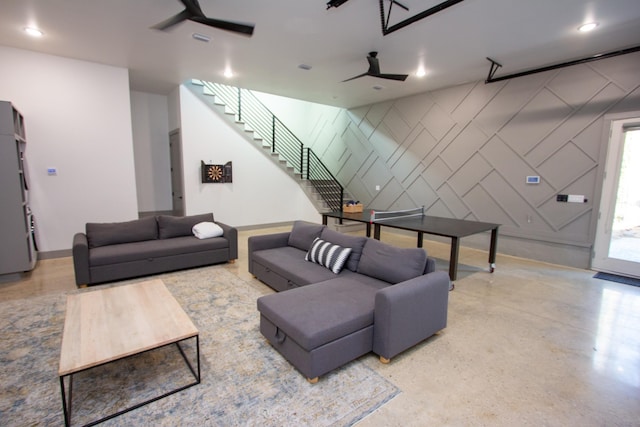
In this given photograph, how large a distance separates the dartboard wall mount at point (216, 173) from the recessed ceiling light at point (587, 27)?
21.4 feet

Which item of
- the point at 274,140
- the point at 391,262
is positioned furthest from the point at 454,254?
the point at 274,140

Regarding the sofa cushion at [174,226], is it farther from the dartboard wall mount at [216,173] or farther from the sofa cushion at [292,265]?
the dartboard wall mount at [216,173]

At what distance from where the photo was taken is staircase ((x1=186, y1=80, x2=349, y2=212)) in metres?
7.08

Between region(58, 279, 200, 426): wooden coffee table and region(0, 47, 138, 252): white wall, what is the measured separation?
133 inches

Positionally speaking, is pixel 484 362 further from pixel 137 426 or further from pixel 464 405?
pixel 137 426

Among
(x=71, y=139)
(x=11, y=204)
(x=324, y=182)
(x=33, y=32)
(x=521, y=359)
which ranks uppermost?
(x=33, y=32)

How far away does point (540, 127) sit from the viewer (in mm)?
5102

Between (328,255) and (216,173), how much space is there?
Answer: 458 centimetres

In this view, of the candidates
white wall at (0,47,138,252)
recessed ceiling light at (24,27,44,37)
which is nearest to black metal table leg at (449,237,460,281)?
white wall at (0,47,138,252)

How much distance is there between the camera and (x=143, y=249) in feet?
13.8

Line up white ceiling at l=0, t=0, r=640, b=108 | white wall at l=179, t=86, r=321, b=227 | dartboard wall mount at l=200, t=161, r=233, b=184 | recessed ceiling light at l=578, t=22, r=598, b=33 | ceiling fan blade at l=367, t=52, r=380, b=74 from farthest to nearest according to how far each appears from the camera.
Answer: dartboard wall mount at l=200, t=161, r=233, b=184 < white wall at l=179, t=86, r=321, b=227 < ceiling fan blade at l=367, t=52, r=380, b=74 < recessed ceiling light at l=578, t=22, r=598, b=33 < white ceiling at l=0, t=0, r=640, b=108

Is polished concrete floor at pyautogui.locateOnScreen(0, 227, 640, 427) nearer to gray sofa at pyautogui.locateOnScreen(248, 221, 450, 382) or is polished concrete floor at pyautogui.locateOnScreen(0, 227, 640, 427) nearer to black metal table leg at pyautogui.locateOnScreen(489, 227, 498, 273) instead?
gray sofa at pyautogui.locateOnScreen(248, 221, 450, 382)

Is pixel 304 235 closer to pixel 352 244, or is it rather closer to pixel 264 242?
pixel 264 242

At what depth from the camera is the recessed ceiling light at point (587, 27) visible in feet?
11.7
